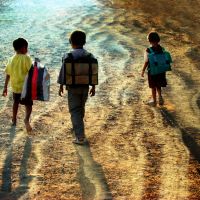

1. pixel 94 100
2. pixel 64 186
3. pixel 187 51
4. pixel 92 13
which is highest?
pixel 92 13

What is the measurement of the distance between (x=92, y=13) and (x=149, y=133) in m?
12.9

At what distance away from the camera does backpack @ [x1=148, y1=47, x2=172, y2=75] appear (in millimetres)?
9375

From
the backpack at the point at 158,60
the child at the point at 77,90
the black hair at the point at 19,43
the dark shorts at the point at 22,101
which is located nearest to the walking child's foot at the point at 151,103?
the backpack at the point at 158,60

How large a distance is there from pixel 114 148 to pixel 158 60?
8.27 feet

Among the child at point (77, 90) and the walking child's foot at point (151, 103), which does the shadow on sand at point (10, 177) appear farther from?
the walking child's foot at point (151, 103)

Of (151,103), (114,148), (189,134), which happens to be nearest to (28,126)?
(114,148)

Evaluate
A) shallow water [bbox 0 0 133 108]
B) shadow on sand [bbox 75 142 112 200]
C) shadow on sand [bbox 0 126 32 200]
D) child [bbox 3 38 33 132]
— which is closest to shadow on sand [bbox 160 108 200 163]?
shadow on sand [bbox 75 142 112 200]

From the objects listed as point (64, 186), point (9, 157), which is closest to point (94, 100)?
point (9, 157)

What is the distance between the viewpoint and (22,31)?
1680 centimetres

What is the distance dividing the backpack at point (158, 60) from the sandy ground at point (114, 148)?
715 mm

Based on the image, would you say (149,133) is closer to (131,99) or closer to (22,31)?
(131,99)

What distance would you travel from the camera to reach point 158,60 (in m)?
9.38

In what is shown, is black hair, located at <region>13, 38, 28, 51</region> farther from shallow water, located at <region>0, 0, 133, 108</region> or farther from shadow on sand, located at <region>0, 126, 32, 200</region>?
shallow water, located at <region>0, 0, 133, 108</region>

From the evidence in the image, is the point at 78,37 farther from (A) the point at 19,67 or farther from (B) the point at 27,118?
(B) the point at 27,118
